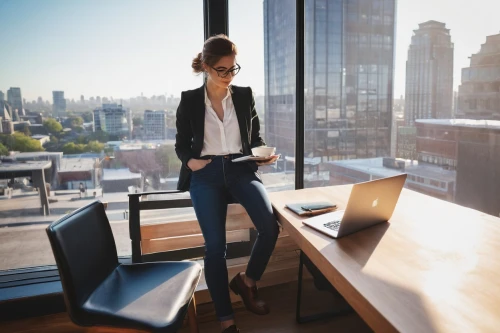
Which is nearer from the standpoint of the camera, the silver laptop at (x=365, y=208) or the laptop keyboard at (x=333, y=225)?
the silver laptop at (x=365, y=208)

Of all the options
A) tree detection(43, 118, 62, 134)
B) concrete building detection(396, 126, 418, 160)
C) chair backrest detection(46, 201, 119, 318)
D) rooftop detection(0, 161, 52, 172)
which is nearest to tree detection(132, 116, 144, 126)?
tree detection(43, 118, 62, 134)

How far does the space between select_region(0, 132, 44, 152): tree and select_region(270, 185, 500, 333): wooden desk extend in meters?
1.43

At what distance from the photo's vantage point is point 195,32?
2.18 metres

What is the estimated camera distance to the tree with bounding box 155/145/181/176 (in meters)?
2.20

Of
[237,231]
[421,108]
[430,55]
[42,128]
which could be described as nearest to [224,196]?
[237,231]

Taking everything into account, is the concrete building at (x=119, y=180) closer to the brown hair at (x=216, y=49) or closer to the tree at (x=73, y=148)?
the tree at (x=73, y=148)

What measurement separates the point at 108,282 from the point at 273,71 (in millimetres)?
1695

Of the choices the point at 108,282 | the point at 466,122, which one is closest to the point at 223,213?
the point at 108,282

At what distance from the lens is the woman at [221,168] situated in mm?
1637

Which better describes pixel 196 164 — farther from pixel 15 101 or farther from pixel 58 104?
pixel 15 101

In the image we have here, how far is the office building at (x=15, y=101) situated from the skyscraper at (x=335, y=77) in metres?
1.45

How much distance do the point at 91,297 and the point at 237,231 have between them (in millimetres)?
1208

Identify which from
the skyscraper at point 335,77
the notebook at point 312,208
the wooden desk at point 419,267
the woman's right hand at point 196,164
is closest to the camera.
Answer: the wooden desk at point 419,267

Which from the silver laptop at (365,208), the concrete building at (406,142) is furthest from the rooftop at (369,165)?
the silver laptop at (365,208)
